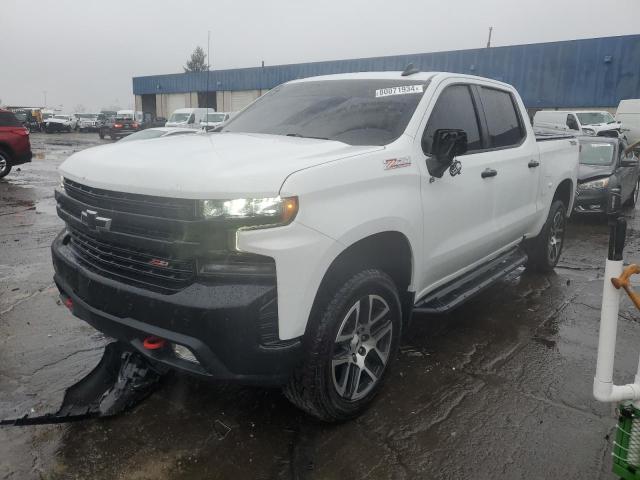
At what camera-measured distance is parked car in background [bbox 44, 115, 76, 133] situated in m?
40.9

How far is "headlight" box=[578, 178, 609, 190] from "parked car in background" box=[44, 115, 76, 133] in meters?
41.1

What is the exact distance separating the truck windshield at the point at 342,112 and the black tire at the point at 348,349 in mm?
920

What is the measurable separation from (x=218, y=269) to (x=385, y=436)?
133 centimetres

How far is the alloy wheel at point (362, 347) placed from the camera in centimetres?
278

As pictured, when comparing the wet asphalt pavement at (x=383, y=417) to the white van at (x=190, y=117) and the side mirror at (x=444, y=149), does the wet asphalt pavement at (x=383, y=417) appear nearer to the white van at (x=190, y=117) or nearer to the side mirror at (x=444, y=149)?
the side mirror at (x=444, y=149)

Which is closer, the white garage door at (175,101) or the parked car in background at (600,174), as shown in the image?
the parked car in background at (600,174)

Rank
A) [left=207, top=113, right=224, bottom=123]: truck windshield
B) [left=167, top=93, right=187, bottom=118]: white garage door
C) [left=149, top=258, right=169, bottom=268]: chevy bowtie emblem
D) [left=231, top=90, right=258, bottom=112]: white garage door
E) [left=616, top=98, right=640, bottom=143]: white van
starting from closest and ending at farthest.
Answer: [left=149, top=258, right=169, bottom=268]: chevy bowtie emblem, [left=616, top=98, right=640, bottom=143]: white van, [left=207, top=113, right=224, bottom=123]: truck windshield, [left=231, top=90, right=258, bottom=112]: white garage door, [left=167, top=93, right=187, bottom=118]: white garage door

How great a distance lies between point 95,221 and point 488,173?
2.66 meters

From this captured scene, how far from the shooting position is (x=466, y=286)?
3.94 metres

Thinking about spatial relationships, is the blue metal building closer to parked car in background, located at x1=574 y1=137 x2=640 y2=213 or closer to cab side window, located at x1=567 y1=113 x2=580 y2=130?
cab side window, located at x1=567 y1=113 x2=580 y2=130

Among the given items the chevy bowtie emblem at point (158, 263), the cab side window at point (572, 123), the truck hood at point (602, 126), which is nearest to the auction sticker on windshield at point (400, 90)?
the chevy bowtie emblem at point (158, 263)

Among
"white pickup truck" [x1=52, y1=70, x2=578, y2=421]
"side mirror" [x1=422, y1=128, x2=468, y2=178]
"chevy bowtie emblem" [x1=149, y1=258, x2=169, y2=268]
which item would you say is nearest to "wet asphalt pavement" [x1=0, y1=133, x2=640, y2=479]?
"white pickup truck" [x1=52, y1=70, x2=578, y2=421]

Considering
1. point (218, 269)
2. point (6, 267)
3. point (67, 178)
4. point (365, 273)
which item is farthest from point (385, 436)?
point (6, 267)

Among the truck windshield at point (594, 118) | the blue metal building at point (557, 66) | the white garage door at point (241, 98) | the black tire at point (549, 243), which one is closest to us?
the black tire at point (549, 243)
